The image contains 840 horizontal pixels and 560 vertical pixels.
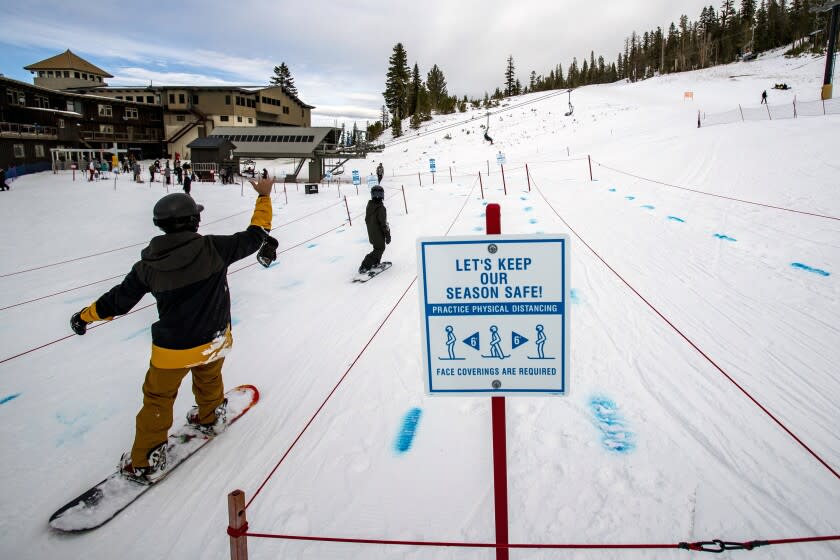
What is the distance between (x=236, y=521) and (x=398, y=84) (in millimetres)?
80115

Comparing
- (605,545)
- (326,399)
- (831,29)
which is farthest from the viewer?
(831,29)

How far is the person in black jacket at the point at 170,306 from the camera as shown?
310 centimetres

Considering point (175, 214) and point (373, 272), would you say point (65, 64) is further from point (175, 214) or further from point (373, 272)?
point (175, 214)

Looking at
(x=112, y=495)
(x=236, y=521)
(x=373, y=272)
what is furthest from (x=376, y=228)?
(x=236, y=521)

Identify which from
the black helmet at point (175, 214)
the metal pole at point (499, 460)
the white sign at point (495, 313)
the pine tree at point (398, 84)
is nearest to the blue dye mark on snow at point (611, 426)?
the metal pole at point (499, 460)

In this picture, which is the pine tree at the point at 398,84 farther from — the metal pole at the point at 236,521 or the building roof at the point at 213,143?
the metal pole at the point at 236,521

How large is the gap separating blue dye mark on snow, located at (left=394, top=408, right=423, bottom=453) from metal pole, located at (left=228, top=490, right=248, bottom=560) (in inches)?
71.6

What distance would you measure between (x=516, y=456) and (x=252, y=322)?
197 inches

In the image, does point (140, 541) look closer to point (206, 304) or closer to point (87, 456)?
point (87, 456)

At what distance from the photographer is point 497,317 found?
198 centimetres

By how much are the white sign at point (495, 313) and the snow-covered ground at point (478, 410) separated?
1.47m

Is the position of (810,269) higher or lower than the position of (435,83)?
lower

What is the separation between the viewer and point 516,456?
11.5 ft

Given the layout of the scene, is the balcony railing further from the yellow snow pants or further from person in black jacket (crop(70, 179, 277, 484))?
the yellow snow pants
